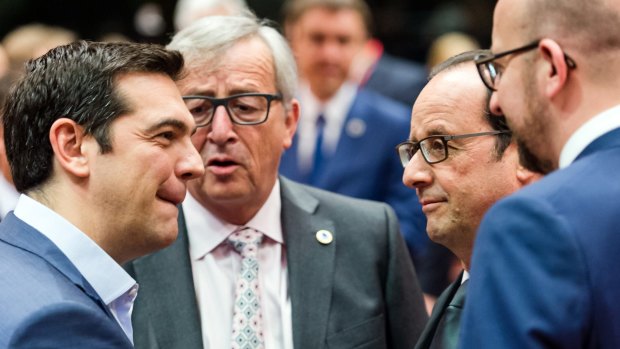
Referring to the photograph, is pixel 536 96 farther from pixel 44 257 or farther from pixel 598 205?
pixel 44 257

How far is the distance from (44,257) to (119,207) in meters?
0.28

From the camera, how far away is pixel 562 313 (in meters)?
1.81

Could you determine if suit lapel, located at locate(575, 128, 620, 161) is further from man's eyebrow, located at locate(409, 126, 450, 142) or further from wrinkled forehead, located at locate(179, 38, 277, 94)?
wrinkled forehead, located at locate(179, 38, 277, 94)

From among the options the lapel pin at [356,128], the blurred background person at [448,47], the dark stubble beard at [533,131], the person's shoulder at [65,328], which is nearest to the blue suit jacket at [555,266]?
the dark stubble beard at [533,131]

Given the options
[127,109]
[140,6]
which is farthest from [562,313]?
[140,6]

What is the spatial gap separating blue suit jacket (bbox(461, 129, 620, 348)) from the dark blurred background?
668 centimetres

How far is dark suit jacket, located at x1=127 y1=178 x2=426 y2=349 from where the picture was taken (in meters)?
3.10

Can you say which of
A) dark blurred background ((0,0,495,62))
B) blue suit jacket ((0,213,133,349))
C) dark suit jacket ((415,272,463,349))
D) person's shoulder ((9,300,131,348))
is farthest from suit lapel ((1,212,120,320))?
dark blurred background ((0,0,495,62))

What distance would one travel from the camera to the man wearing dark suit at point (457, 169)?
2869 mm

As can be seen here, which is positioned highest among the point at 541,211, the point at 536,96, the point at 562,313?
the point at 536,96

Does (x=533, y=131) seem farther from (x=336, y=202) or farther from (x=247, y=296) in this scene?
(x=336, y=202)

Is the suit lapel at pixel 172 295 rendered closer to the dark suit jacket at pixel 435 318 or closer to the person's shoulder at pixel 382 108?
the dark suit jacket at pixel 435 318

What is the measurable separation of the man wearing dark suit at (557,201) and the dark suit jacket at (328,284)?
128 centimetres

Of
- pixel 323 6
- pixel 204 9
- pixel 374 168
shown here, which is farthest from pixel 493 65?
pixel 204 9
